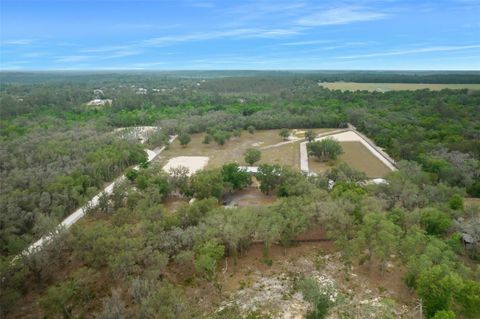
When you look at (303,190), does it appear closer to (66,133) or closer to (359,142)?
(359,142)

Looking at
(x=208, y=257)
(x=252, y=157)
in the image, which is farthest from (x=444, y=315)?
(x=252, y=157)

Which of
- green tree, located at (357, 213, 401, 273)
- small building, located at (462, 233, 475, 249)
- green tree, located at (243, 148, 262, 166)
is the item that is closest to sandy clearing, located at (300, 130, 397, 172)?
green tree, located at (243, 148, 262, 166)

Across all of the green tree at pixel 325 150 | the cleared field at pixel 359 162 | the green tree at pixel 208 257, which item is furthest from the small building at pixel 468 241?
the green tree at pixel 325 150

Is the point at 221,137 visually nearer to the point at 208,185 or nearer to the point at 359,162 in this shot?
the point at 359,162

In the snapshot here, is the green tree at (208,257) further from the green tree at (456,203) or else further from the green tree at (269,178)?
the green tree at (456,203)

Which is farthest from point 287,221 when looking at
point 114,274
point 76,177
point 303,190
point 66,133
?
point 66,133

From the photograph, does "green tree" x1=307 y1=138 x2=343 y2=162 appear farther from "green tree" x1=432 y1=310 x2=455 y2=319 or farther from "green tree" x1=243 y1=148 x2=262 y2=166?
"green tree" x1=432 y1=310 x2=455 y2=319
